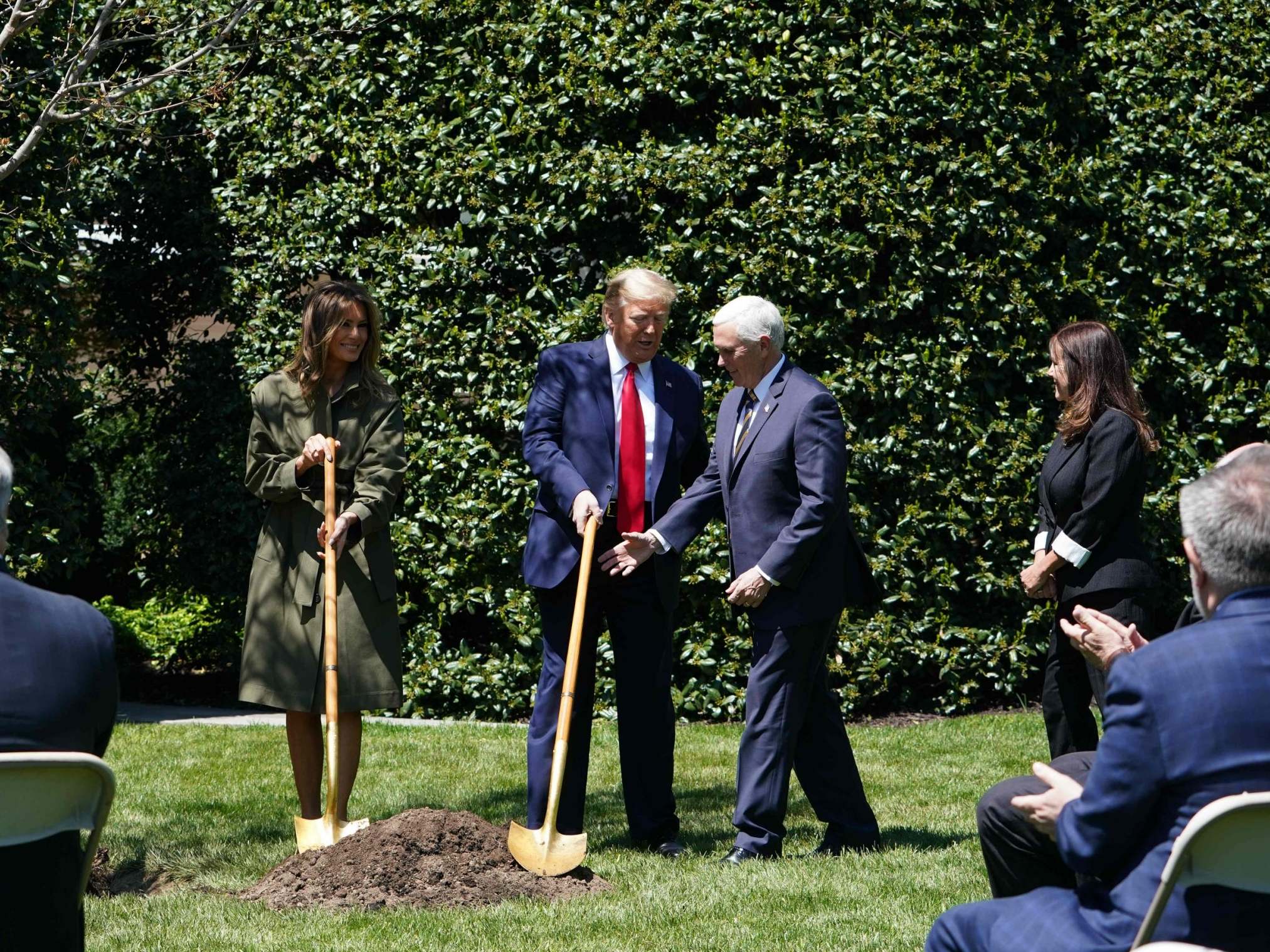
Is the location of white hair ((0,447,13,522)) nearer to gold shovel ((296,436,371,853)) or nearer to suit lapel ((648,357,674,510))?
gold shovel ((296,436,371,853))

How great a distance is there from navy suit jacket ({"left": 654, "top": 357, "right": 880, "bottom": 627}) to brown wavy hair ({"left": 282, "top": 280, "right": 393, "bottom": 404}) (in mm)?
1266

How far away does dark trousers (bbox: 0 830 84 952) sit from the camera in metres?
2.69

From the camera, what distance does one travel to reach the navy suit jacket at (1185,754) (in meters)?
2.51

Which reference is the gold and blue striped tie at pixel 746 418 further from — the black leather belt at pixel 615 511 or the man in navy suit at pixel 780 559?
the black leather belt at pixel 615 511

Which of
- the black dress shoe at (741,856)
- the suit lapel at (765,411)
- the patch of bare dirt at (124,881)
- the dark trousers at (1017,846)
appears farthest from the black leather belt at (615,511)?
the dark trousers at (1017,846)

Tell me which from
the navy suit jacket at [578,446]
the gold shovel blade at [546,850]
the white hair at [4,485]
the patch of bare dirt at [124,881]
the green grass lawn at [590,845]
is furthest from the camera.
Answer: the navy suit jacket at [578,446]

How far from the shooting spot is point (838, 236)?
7914 millimetres

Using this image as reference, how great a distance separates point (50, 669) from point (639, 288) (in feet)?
10.2

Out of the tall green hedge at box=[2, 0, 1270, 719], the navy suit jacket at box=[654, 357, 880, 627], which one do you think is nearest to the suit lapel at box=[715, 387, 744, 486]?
the navy suit jacket at box=[654, 357, 880, 627]

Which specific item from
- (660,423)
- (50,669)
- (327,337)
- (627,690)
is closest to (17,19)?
(327,337)

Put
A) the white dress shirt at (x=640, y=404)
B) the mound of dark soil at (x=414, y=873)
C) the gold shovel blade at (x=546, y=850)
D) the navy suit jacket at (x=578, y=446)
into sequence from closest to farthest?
the mound of dark soil at (x=414, y=873) < the gold shovel blade at (x=546, y=850) < the navy suit jacket at (x=578, y=446) < the white dress shirt at (x=640, y=404)

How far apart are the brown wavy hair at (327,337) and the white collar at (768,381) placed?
1457mm

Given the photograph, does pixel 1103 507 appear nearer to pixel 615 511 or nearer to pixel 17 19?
pixel 615 511

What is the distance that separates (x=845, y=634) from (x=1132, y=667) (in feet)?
18.6
